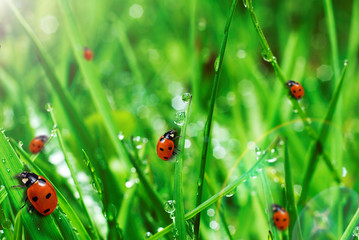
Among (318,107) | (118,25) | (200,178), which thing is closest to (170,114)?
(118,25)

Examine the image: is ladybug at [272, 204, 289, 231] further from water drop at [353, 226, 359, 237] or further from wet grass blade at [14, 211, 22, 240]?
wet grass blade at [14, 211, 22, 240]

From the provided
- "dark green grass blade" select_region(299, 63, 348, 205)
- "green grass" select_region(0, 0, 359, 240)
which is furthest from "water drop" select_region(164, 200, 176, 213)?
"dark green grass blade" select_region(299, 63, 348, 205)

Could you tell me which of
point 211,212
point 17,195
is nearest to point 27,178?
point 17,195

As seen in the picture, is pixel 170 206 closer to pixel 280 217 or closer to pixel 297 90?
pixel 280 217

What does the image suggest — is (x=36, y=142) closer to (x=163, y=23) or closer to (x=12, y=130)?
(x=12, y=130)

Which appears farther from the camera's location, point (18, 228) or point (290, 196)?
point (290, 196)

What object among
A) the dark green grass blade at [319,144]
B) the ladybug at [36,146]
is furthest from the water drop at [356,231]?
the ladybug at [36,146]
